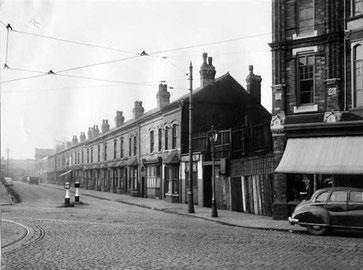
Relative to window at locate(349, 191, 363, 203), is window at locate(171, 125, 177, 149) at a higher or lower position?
higher

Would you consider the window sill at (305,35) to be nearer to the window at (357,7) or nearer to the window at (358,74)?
the window at (357,7)

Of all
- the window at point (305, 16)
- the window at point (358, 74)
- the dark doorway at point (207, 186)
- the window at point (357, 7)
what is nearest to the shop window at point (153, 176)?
the dark doorway at point (207, 186)

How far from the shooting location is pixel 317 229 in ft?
49.5

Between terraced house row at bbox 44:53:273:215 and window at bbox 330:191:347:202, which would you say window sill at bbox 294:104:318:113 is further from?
window at bbox 330:191:347:202

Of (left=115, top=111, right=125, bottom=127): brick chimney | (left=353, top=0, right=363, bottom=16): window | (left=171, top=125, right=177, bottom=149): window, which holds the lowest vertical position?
(left=171, top=125, right=177, bottom=149): window

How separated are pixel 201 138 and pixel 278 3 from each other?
1155cm

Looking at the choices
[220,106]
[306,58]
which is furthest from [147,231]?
[220,106]

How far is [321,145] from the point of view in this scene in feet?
60.5

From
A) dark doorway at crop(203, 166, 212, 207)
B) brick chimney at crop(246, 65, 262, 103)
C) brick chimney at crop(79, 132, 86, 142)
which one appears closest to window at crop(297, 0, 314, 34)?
dark doorway at crop(203, 166, 212, 207)

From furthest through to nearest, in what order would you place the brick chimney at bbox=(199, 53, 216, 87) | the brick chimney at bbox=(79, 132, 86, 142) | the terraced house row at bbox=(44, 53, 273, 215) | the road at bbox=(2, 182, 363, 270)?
the brick chimney at bbox=(79, 132, 86, 142) < the brick chimney at bbox=(199, 53, 216, 87) < the terraced house row at bbox=(44, 53, 273, 215) < the road at bbox=(2, 182, 363, 270)

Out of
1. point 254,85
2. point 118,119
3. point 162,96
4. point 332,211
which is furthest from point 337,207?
point 118,119

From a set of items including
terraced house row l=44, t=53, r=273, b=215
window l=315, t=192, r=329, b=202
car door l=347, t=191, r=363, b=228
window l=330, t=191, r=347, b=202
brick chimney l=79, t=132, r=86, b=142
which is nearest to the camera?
car door l=347, t=191, r=363, b=228

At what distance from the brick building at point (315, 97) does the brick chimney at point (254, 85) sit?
51.9ft

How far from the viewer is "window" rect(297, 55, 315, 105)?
1975 centimetres
